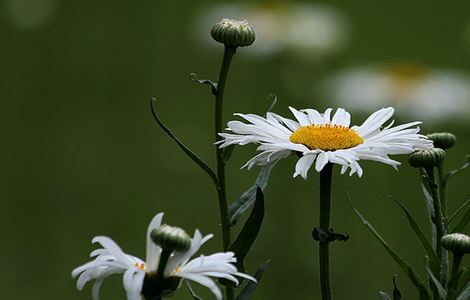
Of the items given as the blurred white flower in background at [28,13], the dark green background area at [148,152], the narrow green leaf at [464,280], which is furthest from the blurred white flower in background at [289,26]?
the narrow green leaf at [464,280]

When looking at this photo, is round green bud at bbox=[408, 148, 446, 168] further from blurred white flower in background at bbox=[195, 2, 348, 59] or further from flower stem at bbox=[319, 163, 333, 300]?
blurred white flower in background at bbox=[195, 2, 348, 59]

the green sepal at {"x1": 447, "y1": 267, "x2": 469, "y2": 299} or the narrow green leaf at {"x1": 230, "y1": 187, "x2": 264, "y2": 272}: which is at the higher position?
the narrow green leaf at {"x1": 230, "y1": 187, "x2": 264, "y2": 272}

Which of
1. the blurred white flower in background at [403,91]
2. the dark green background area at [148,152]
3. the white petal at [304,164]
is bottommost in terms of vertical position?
the dark green background area at [148,152]

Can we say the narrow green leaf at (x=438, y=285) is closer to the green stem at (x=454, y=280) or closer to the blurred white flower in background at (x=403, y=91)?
the green stem at (x=454, y=280)

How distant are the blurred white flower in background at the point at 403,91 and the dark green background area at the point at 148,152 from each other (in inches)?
2.0

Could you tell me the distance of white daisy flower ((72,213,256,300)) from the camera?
588 millimetres

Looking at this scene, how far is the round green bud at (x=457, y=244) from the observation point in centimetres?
67

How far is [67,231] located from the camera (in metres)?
1.84

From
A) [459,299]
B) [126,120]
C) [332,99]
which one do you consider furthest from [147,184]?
[459,299]

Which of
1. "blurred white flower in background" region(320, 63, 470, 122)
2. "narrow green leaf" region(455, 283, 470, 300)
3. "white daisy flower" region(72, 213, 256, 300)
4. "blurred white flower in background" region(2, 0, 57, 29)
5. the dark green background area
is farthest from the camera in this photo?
"blurred white flower in background" region(2, 0, 57, 29)

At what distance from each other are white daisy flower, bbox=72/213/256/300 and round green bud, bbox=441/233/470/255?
13cm

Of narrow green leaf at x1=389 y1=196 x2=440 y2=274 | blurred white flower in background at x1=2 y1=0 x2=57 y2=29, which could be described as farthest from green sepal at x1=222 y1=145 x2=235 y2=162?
blurred white flower in background at x1=2 y1=0 x2=57 y2=29

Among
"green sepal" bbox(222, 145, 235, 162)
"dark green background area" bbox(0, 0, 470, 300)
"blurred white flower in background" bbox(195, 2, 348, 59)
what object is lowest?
"dark green background area" bbox(0, 0, 470, 300)

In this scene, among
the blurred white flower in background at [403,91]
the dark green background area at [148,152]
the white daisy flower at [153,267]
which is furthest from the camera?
the blurred white flower in background at [403,91]
